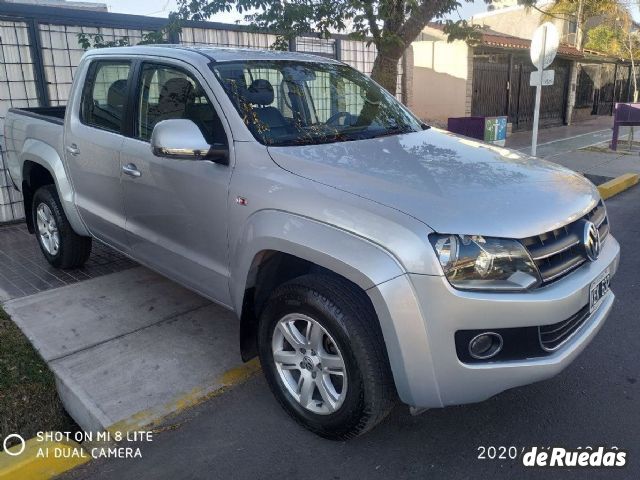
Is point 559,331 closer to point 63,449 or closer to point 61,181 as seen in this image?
point 63,449

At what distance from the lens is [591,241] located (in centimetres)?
274

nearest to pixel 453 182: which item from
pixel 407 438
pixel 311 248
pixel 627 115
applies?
pixel 311 248

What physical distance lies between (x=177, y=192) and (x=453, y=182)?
5.42 feet

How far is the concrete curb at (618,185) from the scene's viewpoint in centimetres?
827

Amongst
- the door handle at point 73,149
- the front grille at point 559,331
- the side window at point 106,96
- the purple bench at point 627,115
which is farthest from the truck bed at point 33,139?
the purple bench at point 627,115

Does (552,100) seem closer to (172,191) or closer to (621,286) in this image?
(621,286)

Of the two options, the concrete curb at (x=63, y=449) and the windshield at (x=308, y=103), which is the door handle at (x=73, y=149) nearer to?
the windshield at (x=308, y=103)

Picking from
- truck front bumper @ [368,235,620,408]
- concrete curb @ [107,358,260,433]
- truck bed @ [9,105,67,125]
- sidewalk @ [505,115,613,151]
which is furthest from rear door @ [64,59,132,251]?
sidewalk @ [505,115,613,151]

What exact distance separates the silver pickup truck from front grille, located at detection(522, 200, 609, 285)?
0.03 ft

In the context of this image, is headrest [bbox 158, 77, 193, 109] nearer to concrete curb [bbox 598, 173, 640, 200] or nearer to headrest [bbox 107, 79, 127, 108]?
headrest [bbox 107, 79, 127, 108]

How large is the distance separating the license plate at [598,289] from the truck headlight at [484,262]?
0.48m

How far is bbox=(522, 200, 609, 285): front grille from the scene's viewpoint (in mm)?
2427

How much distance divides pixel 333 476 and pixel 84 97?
342 cm

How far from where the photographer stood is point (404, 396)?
2.43 meters
